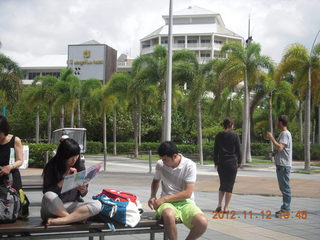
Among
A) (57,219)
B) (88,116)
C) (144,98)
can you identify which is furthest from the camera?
(88,116)

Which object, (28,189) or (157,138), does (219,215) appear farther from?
(157,138)

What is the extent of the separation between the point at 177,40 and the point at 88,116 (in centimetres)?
4493

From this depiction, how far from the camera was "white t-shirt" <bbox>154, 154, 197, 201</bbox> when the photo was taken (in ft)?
17.5

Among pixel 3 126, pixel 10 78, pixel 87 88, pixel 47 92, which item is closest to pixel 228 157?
pixel 3 126

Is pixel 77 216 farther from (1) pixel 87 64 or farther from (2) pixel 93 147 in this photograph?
(1) pixel 87 64

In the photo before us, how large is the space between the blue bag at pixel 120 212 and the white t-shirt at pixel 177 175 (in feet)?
2.53

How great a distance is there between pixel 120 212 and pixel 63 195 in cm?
66

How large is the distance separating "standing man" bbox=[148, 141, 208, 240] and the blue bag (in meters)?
0.41

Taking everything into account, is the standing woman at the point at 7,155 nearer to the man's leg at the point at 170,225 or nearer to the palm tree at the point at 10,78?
the man's leg at the point at 170,225

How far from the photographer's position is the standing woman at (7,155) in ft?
17.5

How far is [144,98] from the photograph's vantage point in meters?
38.4

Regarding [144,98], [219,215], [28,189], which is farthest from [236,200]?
[144,98]
